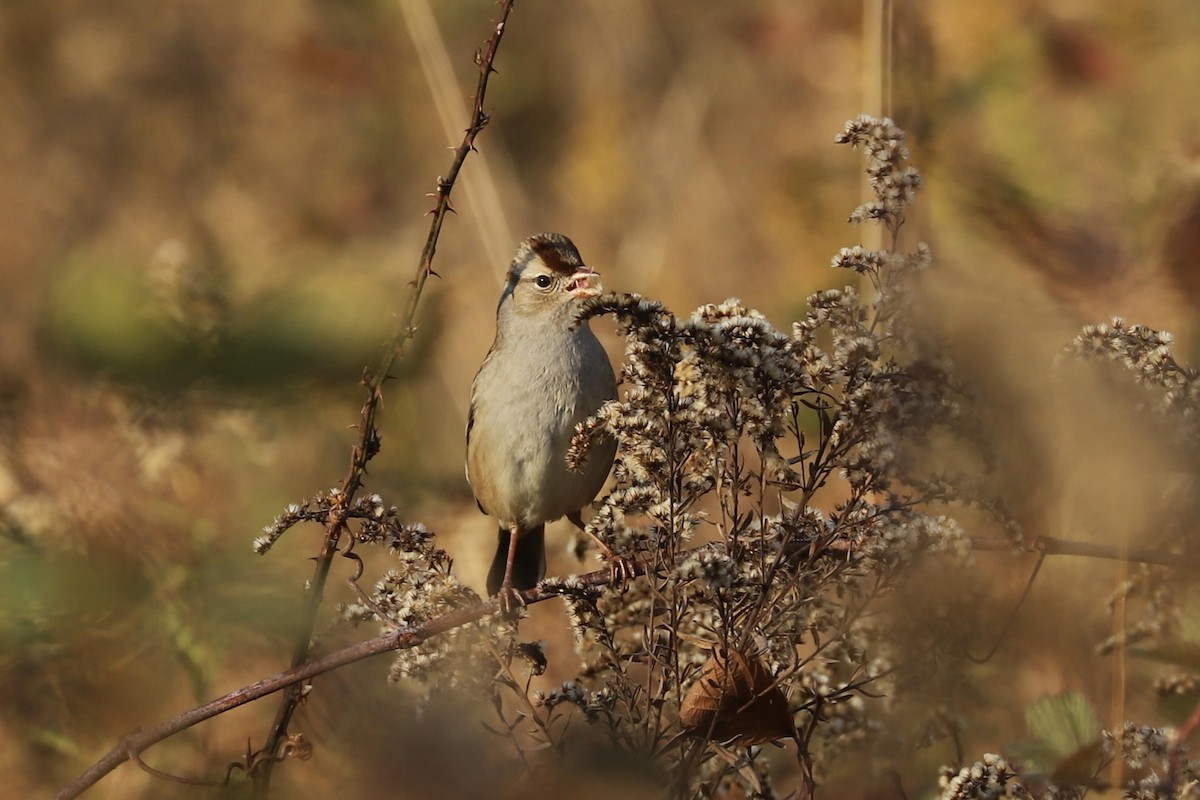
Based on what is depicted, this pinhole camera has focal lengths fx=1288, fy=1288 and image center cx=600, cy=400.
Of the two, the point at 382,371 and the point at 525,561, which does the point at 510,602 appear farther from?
the point at 525,561

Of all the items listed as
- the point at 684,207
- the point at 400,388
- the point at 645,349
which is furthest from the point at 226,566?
the point at 684,207

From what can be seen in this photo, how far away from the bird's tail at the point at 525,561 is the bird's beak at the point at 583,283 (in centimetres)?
68

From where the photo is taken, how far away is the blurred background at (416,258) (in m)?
1.36

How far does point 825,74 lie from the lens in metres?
5.06

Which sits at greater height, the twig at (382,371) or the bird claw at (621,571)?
the twig at (382,371)

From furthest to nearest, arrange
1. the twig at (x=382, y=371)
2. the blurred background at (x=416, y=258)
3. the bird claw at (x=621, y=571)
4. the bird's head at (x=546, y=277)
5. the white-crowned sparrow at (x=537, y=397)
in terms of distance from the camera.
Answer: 1. the bird's head at (x=546, y=277)
2. the white-crowned sparrow at (x=537, y=397)
3. the bird claw at (x=621, y=571)
4. the twig at (x=382, y=371)
5. the blurred background at (x=416, y=258)

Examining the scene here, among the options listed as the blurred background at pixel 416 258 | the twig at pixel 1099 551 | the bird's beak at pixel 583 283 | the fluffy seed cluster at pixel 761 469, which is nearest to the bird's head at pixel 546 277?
the bird's beak at pixel 583 283

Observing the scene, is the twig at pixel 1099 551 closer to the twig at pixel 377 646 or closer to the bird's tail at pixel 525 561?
the twig at pixel 377 646

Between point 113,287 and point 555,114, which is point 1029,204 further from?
point 555,114

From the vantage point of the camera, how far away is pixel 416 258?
15.5 ft

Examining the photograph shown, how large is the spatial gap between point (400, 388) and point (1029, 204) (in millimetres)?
2151

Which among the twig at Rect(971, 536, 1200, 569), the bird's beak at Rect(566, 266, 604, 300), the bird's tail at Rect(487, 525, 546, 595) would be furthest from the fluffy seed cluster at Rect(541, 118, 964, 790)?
the bird's tail at Rect(487, 525, 546, 595)

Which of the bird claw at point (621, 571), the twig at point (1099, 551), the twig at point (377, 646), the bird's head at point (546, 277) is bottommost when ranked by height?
the twig at point (1099, 551)

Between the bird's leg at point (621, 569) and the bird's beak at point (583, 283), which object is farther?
the bird's beak at point (583, 283)
